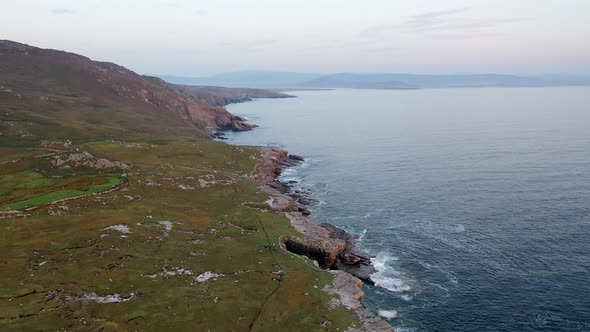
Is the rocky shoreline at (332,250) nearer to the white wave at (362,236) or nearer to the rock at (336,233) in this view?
the rock at (336,233)

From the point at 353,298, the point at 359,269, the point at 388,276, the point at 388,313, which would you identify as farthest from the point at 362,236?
the point at 353,298

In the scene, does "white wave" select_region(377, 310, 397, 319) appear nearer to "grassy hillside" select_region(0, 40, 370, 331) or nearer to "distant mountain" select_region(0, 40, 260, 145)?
"grassy hillside" select_region(0, 40, 370, 331)

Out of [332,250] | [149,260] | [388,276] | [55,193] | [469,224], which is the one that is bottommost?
[388,276]

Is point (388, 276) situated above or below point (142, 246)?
below

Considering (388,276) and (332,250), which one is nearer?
(388,276)

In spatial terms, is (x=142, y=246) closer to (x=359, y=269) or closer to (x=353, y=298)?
(x=353, y=298)

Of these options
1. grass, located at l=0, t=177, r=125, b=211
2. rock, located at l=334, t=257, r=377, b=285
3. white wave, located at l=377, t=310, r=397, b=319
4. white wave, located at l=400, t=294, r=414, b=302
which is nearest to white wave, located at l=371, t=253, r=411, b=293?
rock, located at l=334, t=257, r=377, b=285

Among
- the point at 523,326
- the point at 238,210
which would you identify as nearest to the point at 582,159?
the point at 523,326

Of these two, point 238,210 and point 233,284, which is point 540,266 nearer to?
point 233,284

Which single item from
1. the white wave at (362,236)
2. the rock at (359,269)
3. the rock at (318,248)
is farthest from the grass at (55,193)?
the white wave at (362,236)
